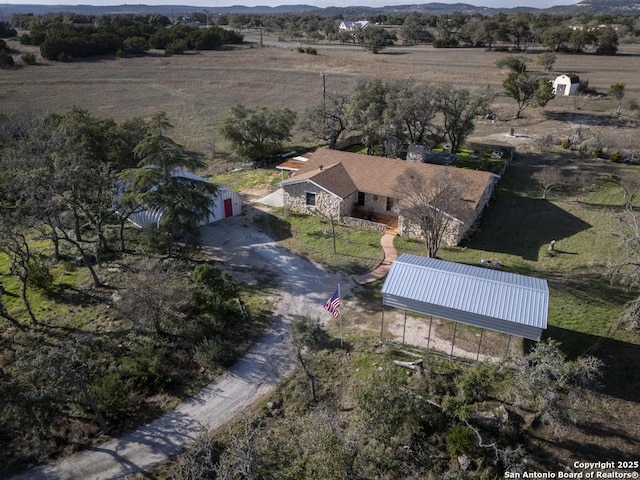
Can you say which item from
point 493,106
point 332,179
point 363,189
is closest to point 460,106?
point 363,189

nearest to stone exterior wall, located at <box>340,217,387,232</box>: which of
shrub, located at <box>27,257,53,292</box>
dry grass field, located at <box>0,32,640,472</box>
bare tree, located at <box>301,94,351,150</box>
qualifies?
dry grass field, located at <box>0,32,640,472</box>

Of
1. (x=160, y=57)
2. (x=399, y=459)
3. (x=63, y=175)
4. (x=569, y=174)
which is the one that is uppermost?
(x=160, y=57)

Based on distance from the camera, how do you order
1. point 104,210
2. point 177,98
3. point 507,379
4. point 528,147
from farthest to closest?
1. point 177,98
2. point 528,147
3. point 104,210
4. point 507,379

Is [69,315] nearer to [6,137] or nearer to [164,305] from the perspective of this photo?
[164,305]

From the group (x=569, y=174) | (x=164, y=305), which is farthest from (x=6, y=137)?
(x=569, y=174)

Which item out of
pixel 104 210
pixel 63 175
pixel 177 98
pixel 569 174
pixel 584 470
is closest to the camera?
pixel 584 470

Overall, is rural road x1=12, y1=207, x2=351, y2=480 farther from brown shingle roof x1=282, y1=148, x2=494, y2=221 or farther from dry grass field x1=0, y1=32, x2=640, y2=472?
dry grass field x1=0, y1=32, x2=640, y2=472

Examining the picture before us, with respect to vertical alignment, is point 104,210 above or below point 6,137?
below

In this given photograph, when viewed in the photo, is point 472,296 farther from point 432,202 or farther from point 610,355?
point 432,202
